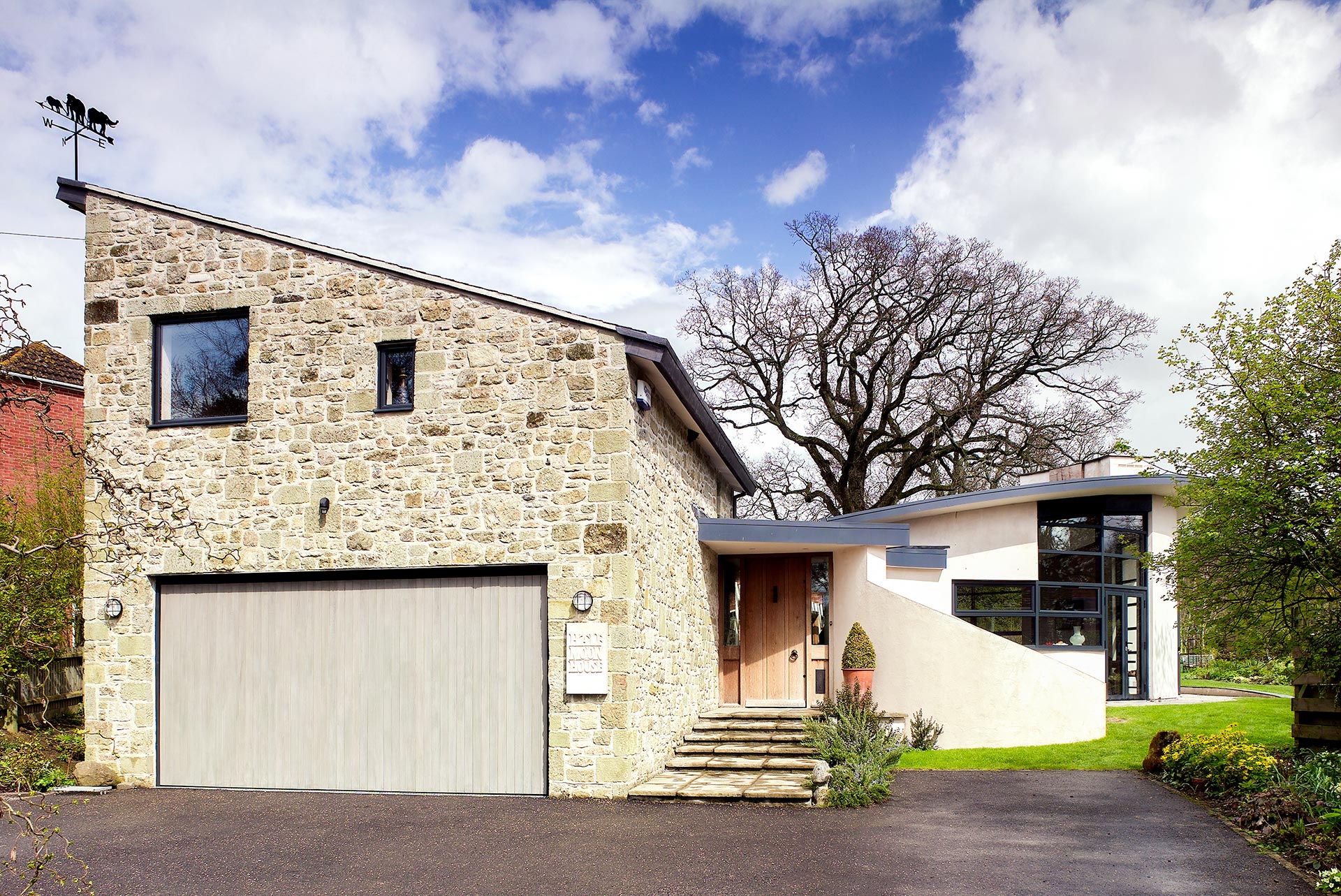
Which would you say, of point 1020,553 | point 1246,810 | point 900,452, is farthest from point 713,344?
point 1246,810

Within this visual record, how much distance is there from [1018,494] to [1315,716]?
7.34 metres

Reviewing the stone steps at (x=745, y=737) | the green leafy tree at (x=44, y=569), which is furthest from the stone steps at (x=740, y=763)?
the green leafy tree at (x=44, y=569)

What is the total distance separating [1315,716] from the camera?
34.1 ft

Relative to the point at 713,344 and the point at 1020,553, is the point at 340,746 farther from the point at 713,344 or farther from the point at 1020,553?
the point at 713,344

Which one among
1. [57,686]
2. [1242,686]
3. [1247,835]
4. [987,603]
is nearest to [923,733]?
[987,603]

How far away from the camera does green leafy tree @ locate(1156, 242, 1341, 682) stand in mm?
9133

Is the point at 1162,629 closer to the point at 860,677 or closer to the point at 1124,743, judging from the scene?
the point at 1124,743

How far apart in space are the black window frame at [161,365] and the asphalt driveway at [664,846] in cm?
402

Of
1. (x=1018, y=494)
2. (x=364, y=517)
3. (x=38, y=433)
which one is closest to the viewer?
(x=364, y=517)

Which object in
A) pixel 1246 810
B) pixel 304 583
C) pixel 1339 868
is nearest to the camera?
pixel 1339 868

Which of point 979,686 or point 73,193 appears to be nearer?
point 73,193

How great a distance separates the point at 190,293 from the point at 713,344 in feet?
58.8

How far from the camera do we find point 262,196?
15.6m

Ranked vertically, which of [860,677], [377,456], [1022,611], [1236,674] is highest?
[377,456]
